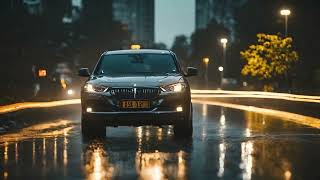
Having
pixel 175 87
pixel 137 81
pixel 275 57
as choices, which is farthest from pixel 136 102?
Result: pixel 275 57

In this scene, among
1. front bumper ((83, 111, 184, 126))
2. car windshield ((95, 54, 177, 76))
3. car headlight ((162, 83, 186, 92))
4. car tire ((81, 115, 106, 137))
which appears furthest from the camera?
car windshield ((95, 54, 177, 76))

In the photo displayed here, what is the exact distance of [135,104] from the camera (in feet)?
43.8

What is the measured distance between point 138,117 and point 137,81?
74cm

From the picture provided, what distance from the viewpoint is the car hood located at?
44.1ft

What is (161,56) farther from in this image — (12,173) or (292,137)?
(12,173)

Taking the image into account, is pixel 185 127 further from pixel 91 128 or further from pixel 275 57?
pixel 275 57

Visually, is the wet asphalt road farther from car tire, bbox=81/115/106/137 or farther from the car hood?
the car hood

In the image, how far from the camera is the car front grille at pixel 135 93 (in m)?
13.3

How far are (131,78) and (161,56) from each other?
168cm

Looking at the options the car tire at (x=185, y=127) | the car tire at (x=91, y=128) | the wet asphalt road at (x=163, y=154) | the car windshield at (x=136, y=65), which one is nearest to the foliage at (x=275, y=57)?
the wet asphalt road at (x=163, y=154)

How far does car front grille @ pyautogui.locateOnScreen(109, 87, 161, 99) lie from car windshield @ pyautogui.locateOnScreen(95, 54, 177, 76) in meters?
1.19

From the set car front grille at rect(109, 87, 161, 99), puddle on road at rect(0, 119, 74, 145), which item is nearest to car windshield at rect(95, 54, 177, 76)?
car front grille at rect(109, 87, 161, 99)

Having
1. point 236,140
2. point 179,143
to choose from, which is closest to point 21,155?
point 179,143

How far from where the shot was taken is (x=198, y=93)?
172 ft
